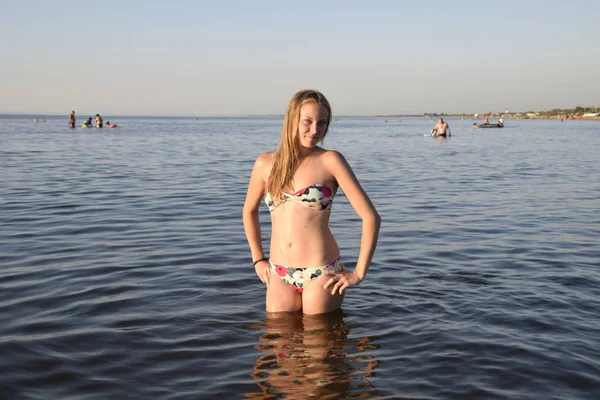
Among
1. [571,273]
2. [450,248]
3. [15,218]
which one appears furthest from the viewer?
[15,218]

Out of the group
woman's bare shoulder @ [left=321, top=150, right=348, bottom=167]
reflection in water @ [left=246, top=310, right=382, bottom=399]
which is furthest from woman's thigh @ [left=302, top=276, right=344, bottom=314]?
woman's bare shoulder @ [left=321, top=150, right=348, bottom=167]

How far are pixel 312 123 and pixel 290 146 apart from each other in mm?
262

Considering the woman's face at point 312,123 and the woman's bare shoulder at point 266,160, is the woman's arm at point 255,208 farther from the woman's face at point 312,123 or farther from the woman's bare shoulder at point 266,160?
the woman's face at point 312,123

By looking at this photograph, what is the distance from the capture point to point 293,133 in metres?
4.98

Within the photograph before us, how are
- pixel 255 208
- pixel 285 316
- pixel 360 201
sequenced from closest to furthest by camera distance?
pixel 360 201
pixel 255 208
pixel 285 316

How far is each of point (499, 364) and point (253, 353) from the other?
2019mm

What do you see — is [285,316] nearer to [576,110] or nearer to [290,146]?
[290,146]

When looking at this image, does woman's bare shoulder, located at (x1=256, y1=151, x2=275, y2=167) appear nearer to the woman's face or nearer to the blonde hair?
the blonde hair

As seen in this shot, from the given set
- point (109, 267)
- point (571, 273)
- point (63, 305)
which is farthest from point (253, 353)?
point (571, 273)

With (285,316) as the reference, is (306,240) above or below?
above

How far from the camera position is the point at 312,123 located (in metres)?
4.90

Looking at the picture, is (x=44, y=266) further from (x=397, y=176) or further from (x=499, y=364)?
(x=397, y=176)

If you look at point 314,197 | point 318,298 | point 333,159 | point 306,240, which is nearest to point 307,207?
point 314,197

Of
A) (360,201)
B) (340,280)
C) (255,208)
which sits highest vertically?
(360,201)
